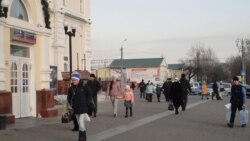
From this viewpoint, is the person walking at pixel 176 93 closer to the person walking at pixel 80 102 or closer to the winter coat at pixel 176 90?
the winter coat at pixel 176 90

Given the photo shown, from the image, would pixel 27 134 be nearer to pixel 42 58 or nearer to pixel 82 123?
pixel 82 123

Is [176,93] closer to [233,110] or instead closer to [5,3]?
[233,110]

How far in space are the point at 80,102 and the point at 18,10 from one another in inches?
299

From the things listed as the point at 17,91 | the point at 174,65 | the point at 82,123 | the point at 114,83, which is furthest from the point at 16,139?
the point at 174,65

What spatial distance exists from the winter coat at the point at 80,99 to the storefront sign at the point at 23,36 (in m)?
5.63

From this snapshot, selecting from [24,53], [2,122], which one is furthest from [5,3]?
[2,122]

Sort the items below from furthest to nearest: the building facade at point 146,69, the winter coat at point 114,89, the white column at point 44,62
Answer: the building facade at point 146,69 < the winter coat at point 114,89 < the white column at point 44,62

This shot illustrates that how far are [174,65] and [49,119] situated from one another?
6543 inches

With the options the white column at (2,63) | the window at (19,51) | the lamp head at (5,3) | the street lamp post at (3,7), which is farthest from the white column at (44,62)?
the lamp head at (5,3)

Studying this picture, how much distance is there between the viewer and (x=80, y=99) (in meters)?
12.2

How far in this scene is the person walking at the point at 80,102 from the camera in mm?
11906

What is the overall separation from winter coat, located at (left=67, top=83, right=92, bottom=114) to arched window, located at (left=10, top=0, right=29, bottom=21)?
659 cm

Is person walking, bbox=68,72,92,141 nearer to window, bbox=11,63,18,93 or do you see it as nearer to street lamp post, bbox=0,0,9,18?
street lamp post, bbox=0,0,9,18

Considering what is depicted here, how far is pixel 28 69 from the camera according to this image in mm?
19031
